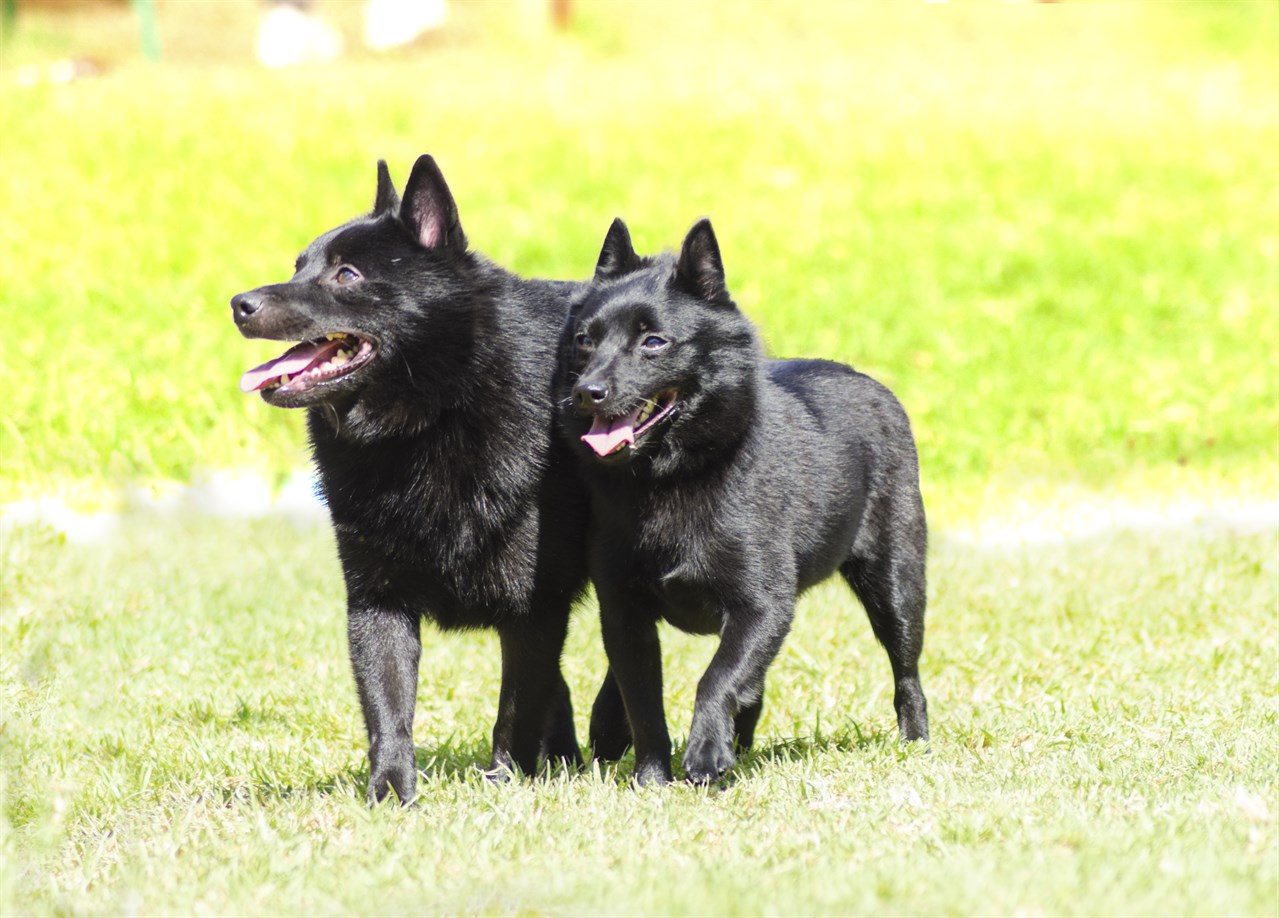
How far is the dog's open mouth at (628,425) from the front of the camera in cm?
427

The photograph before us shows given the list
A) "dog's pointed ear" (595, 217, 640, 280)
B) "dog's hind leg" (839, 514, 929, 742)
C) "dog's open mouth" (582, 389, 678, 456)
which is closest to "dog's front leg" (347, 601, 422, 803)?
"dog's open mouth" (582, 389, 678, 456)

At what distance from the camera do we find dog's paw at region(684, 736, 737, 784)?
425cm

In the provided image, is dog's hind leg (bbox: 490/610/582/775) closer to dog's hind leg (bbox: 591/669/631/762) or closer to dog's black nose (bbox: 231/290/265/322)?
dog's hind leg (bbox: 591/669/631/762)

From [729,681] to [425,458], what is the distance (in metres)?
1.08

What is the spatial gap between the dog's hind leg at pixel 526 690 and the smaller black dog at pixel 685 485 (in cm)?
25

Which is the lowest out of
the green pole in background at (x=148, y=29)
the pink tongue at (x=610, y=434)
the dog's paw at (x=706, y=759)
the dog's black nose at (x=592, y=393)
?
the dog's paw at (x=706, y=759)

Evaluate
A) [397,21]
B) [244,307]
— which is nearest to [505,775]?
[244,307]

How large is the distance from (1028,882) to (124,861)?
81.9 inches

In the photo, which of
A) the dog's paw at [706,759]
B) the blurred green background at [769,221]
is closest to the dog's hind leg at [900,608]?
the dog's paw at [706,759]

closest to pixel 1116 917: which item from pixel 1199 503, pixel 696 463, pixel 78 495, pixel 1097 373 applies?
pixel 696 463

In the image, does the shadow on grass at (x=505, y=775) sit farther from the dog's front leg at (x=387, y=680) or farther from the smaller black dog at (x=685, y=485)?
the smaller black dog at (x=685, y=485)

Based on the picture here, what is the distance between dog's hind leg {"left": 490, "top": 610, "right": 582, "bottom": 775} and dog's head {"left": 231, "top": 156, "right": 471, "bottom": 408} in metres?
0.88

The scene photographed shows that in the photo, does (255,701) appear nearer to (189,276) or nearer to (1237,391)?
(189,276)

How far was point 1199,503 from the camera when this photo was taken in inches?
344
